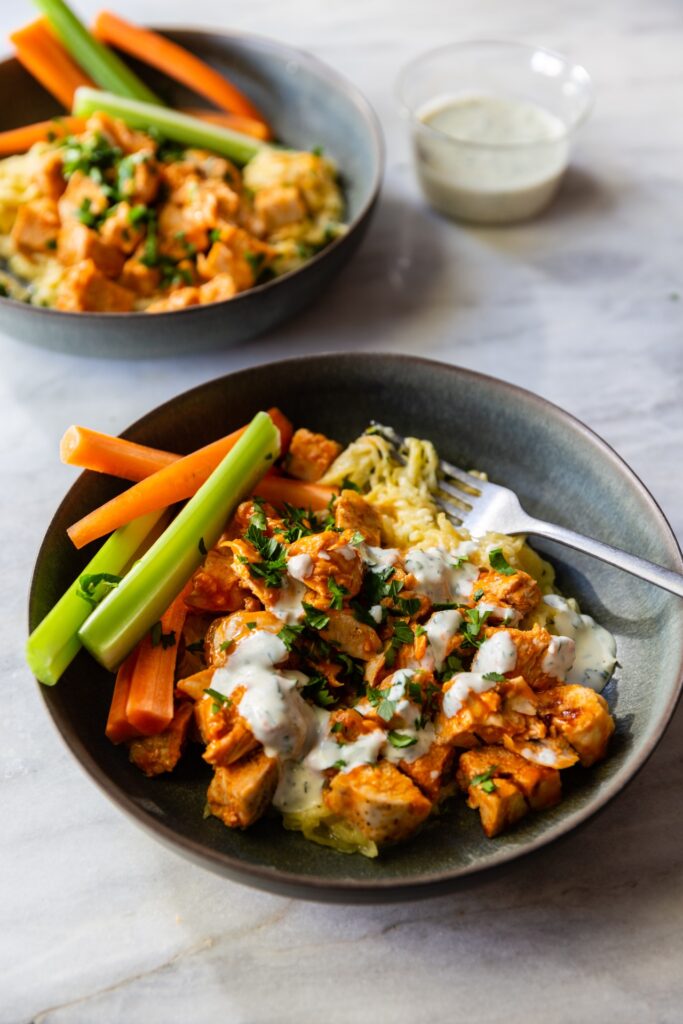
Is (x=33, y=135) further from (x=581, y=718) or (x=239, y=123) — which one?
(x=581, y=718)

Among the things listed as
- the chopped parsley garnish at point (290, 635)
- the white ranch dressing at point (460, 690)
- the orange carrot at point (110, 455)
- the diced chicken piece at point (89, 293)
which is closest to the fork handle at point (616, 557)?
the white ranch dressing at point (460, 690)

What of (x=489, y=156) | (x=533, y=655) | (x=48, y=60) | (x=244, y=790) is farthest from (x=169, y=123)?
(x=244, y=790)

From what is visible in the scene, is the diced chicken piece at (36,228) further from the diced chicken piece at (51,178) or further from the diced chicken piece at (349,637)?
the diced chicken piece at (349,637)

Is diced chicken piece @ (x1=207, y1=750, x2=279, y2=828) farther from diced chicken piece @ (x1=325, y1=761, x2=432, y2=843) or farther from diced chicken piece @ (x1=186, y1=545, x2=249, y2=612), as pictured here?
diced chicken piece @ (x1=186, y1=545, x2=249, y2=612)

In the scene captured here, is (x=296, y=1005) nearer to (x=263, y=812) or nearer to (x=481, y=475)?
(x=263, y=812)

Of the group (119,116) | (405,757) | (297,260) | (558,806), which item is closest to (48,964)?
(405,757)
